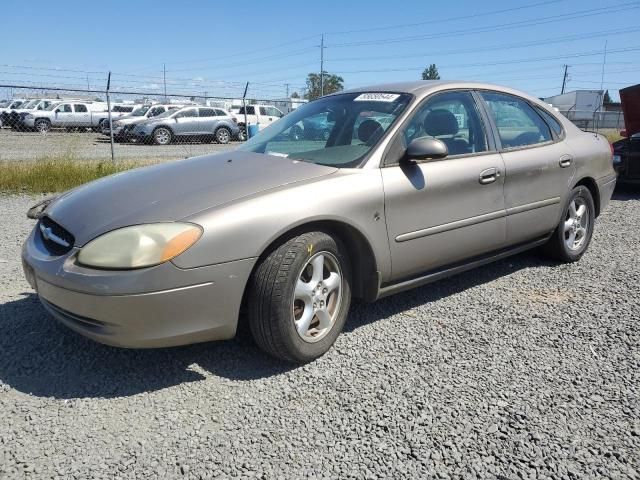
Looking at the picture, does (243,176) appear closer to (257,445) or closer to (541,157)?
(257,445)

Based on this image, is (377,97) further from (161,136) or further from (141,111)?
(141,111)

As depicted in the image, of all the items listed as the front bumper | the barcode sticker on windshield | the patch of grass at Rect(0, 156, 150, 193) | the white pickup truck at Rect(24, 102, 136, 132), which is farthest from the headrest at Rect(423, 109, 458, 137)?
the white pickup truck at Rect(24, 102, 136, 132)

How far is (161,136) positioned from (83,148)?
475 cm

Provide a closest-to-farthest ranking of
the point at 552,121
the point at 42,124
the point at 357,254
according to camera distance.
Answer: the point at 357,254 → the point at 552,121 → the point at 42,124

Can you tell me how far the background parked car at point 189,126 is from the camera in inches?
789

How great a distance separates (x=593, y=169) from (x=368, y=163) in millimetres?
2632

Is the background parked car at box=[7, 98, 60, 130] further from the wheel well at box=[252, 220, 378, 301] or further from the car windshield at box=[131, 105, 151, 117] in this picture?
the wheel well at box=[252, 220, 378, 301]

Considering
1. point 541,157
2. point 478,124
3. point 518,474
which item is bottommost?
point 518,474

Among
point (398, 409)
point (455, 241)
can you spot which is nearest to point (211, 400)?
point (398, 409)

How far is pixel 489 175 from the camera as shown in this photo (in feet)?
12.1

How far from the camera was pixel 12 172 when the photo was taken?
834cm

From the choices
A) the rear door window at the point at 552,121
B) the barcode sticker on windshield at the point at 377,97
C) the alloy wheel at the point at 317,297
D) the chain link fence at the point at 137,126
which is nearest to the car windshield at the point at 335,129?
the barcode sticker on windshield at the point at 377,97

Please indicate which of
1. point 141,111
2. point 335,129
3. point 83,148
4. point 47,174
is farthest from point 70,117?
point 335,129

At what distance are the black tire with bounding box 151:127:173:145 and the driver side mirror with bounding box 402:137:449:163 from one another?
18.4 m
